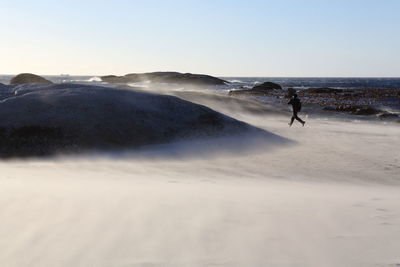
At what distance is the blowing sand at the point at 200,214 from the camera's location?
349 cm

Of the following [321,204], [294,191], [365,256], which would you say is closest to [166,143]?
[294,191]

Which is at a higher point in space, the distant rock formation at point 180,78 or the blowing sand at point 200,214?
the distant rock formation at point 180,78

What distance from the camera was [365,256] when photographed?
11.4 ft

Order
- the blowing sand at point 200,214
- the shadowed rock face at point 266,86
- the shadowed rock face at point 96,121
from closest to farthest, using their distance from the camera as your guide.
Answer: the blowing sand at point 200,214, the shadowed rock face at point 96,121, the shadowed rock face at point 266,86

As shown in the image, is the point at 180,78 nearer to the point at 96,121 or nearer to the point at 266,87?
the point at 266,87

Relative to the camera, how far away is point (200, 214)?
15.4ft

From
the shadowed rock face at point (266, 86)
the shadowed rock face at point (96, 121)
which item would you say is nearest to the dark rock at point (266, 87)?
the shadowed rock face at point (266, 86)

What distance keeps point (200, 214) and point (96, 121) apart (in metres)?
8.01

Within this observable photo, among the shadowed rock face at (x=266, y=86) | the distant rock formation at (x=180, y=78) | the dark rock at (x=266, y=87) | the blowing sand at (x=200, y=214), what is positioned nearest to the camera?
the blowing sand at (x=200, y=214)

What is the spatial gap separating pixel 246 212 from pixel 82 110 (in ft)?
28.8

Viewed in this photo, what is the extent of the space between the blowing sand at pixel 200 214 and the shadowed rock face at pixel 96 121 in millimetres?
2054

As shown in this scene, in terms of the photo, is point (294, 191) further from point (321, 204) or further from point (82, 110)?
point (82, 110)

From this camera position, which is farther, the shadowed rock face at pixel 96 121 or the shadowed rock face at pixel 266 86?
the shadowed rock face at pixel 266 86

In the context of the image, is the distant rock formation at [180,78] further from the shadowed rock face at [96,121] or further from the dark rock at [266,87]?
the shadowed rock face at [96,121]
